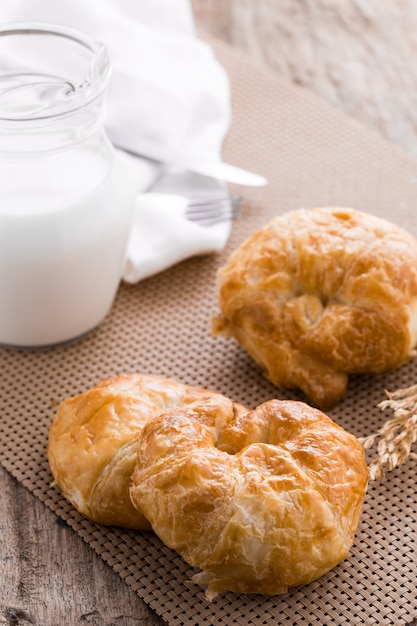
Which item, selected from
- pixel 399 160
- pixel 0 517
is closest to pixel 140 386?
pixel 0 517

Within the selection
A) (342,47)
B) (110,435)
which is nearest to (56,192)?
(110,435)

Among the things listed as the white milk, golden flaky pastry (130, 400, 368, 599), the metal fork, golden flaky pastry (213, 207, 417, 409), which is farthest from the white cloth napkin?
golden flaky pastry (130, 400, 368, 599)

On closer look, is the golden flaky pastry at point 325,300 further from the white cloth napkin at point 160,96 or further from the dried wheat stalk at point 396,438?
the white cloth napkin at point 160,96

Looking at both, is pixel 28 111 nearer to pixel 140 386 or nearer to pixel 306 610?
pixel 140 386

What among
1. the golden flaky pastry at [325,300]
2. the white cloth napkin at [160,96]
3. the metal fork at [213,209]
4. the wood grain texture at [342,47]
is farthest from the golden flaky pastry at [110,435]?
the wood grain texture at [342,47]

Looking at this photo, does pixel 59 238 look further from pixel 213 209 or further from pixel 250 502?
pixel 250 502
